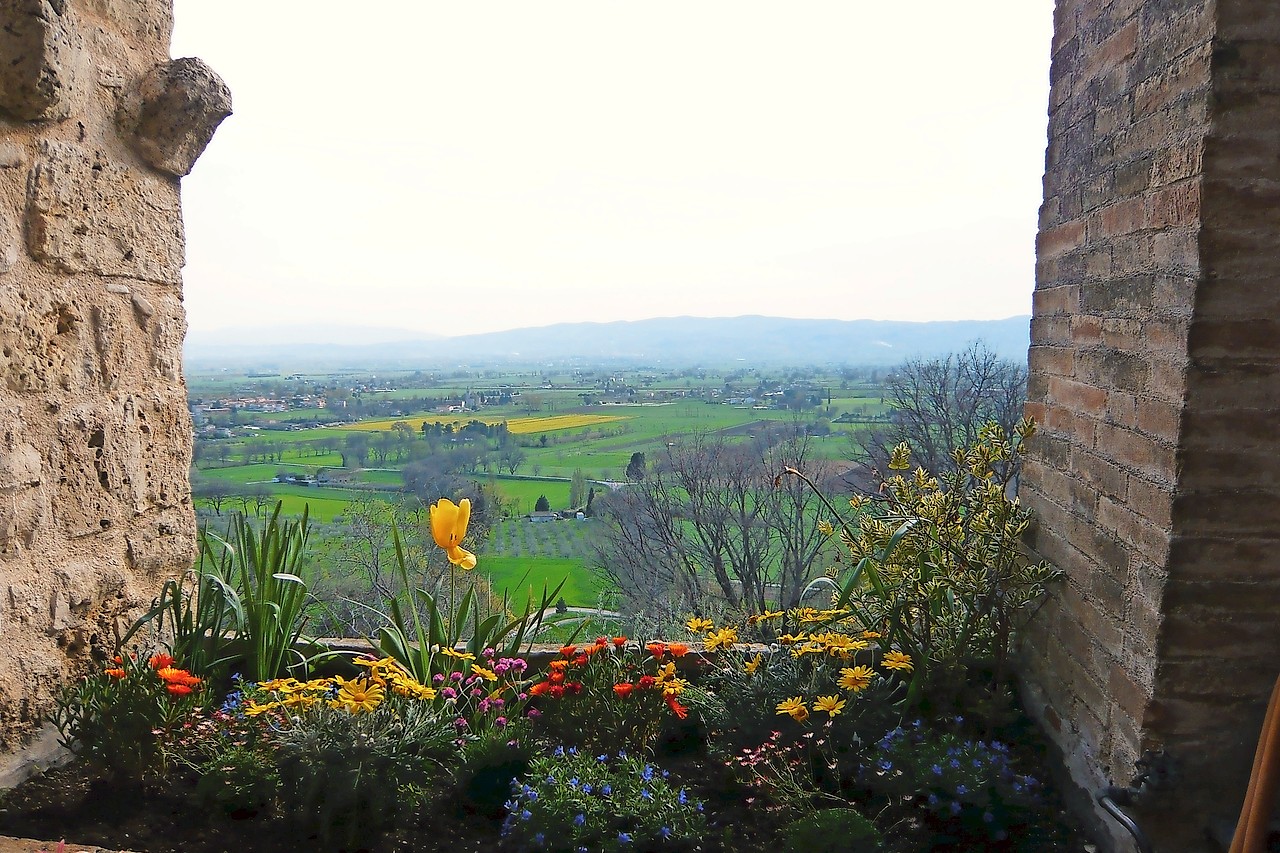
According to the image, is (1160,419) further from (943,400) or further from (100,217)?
(943,400)

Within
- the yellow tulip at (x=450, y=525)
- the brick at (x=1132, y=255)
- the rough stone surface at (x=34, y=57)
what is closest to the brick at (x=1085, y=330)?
the brick at (x=1132, y=255)

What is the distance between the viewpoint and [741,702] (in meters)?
2.25

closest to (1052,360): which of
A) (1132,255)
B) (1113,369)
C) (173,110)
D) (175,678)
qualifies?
(1113,369)

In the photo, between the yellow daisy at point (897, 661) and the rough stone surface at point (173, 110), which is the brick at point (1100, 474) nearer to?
the yellow daisy at point (897, 661)

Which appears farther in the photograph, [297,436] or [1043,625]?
[297,436]

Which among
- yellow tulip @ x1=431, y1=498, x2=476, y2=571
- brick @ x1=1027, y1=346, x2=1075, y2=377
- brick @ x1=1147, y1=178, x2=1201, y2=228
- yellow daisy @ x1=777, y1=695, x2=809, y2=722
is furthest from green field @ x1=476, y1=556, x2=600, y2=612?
brick @ x1=1147, y1=178, x2=1201, y2=228

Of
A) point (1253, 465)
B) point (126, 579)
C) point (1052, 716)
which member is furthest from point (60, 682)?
point (1253, 465)

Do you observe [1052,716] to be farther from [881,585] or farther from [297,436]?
[297,436]

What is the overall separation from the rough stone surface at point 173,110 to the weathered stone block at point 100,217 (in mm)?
83

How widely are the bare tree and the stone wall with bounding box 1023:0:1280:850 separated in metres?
4.90

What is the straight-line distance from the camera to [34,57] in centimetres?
181

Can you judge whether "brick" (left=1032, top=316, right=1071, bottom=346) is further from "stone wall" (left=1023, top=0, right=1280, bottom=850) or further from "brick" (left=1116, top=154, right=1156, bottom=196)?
"brick" (left=1116, top=154, right=1156, bottom=196)

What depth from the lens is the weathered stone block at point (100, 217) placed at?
76.5 inches

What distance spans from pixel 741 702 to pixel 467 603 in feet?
2.73
